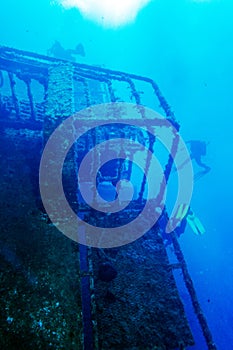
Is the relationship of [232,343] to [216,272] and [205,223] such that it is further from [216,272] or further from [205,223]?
[205,223]

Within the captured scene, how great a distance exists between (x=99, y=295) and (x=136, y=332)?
1.46 feet

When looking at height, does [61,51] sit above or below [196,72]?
below

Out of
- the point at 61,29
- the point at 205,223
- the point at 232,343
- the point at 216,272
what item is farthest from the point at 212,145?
the point at 61,29

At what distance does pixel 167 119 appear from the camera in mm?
2852

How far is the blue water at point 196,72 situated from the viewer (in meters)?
9.92

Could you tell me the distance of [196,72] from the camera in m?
29.2

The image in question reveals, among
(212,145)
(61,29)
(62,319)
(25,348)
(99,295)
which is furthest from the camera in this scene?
(61,29)

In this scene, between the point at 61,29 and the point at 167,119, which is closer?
the point at 167,119

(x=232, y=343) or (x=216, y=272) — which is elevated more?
(x=216, y=272)

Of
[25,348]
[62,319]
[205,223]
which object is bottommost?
[25,348]

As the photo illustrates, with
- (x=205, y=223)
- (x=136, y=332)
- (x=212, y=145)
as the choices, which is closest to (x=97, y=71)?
(x=136, y=332)

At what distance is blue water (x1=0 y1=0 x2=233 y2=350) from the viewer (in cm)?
992

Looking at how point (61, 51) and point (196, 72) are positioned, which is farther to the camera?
point (196, 72)

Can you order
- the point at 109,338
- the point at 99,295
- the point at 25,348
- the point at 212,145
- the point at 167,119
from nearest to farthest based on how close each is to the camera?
the point at 25,348, the point at 109,338, the point at 99,295, the point at 167,119, the point at 212,145
